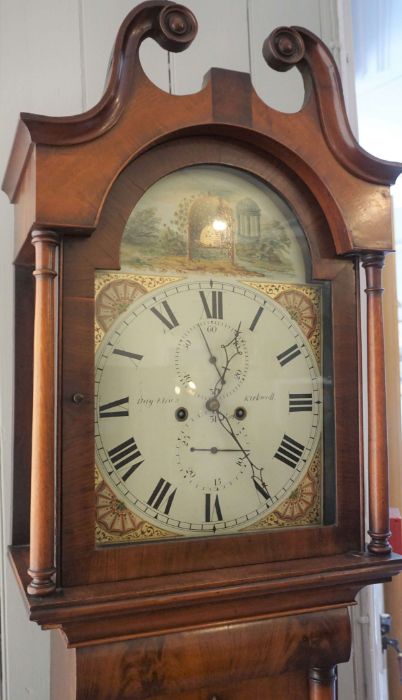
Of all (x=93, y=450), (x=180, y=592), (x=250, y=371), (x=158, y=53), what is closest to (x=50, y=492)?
(x=93, y=450)

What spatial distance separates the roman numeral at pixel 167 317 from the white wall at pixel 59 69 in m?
0.39

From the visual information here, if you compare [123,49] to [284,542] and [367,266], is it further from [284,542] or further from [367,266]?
[284,542]

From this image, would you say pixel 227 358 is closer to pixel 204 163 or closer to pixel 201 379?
pixel 201 379

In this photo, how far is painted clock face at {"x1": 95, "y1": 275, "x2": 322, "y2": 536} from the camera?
0.78 m

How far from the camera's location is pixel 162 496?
2.58 feet

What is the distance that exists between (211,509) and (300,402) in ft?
0.59

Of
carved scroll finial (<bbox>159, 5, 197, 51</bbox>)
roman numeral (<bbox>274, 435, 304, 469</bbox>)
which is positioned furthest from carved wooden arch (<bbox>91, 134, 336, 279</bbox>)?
roman numeral (<bbox>274, 435, 304, 469</bbox>)

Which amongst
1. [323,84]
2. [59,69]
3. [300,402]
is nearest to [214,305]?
[300,402]

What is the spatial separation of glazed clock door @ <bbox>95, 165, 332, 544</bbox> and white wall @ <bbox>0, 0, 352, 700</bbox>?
353 millimetres

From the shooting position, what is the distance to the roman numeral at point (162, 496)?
78 centimetres

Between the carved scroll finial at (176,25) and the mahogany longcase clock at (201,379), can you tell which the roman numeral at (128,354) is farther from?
the carved scroll finial at (176,25)

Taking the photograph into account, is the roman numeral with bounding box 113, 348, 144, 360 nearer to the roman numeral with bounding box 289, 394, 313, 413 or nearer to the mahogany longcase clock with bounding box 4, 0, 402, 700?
the mahogany longcase clock with bounding box 4, 0, 402, 700

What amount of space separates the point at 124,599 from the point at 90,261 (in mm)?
371

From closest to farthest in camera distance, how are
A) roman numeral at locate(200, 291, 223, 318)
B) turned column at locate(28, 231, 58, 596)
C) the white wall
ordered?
turned column at locate(28, 231, 58, 596), roman numeral at locate(200, 291, 223, 318), the white wall
